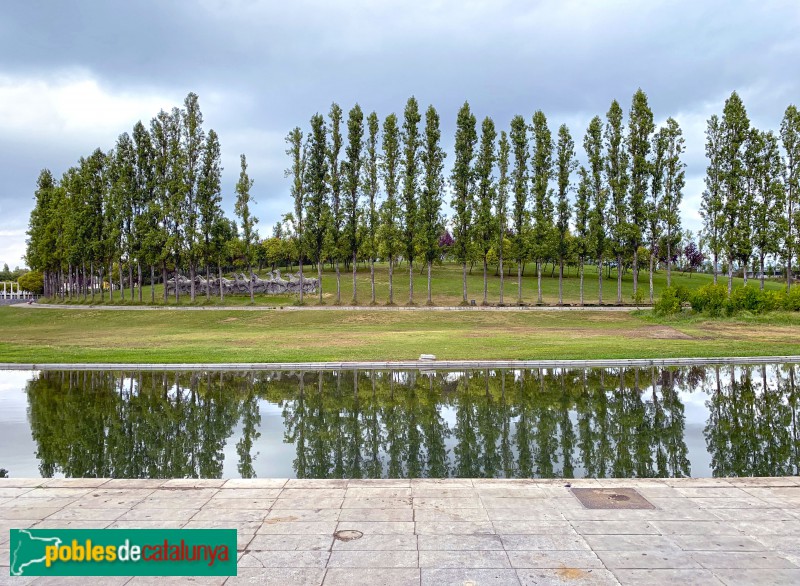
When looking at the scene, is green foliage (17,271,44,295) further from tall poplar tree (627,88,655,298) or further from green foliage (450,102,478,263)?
tall poplar tree (627,88,655,298)

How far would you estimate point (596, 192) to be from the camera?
54.2 m

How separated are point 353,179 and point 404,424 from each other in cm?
4546

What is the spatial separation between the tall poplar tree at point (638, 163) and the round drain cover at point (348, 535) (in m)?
53.2

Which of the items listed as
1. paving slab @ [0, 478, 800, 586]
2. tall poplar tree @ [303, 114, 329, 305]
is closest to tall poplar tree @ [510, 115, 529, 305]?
tall poplar tree @ [303, 114, 329, 305]

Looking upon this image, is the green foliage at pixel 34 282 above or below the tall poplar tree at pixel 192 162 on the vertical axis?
below

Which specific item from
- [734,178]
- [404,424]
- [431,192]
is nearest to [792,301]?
[734,178]

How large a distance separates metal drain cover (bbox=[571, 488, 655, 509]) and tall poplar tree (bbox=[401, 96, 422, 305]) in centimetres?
4519

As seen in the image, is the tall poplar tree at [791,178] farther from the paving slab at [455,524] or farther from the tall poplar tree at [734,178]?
the paving slab at [455,524]

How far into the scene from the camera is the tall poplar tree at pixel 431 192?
53469mm

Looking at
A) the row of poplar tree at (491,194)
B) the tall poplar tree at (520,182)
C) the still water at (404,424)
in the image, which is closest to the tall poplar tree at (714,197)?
the row of poplar tree at (491,194)

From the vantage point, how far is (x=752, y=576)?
5246mm

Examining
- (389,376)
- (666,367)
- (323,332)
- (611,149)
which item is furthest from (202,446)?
(611,149)

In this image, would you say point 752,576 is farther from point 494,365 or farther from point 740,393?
point 494,365

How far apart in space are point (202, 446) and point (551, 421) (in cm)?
797
